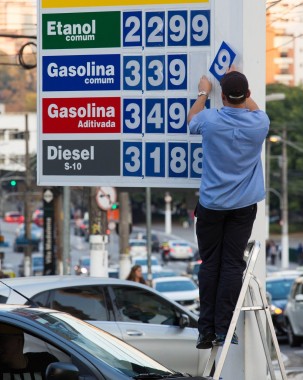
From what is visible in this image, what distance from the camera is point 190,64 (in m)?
8.80

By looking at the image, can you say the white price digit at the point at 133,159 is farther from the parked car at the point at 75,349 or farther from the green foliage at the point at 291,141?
the green foliage at the point at 291,141

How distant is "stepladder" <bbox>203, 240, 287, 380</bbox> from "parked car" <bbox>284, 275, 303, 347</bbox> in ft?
63.5

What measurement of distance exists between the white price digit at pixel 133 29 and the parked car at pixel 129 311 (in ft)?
14.3

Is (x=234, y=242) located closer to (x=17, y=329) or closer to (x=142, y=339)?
(x=17, y=329)

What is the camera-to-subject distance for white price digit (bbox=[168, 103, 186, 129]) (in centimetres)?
873

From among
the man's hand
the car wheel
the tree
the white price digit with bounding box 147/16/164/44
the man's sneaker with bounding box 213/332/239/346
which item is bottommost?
the car wheel

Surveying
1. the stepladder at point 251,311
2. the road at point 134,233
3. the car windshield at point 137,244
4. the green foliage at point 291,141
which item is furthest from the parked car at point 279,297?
the green foliage at point 291,141

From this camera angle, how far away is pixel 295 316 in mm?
27828

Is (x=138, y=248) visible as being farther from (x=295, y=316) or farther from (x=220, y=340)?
(x=220, y=340)

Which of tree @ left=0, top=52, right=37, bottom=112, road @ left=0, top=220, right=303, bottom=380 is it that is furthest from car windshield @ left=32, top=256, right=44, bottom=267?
tree @ left=0, top=52, right=37, bottom=112

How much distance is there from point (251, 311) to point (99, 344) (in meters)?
1.42

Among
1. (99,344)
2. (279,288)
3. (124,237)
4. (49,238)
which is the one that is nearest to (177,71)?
(99,344)

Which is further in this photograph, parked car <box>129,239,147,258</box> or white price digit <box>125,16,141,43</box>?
parked car <box>129,239,147,258</box>

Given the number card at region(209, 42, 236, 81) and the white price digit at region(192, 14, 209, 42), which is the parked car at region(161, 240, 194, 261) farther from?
the number card at region(209, 42, 236, 81)
